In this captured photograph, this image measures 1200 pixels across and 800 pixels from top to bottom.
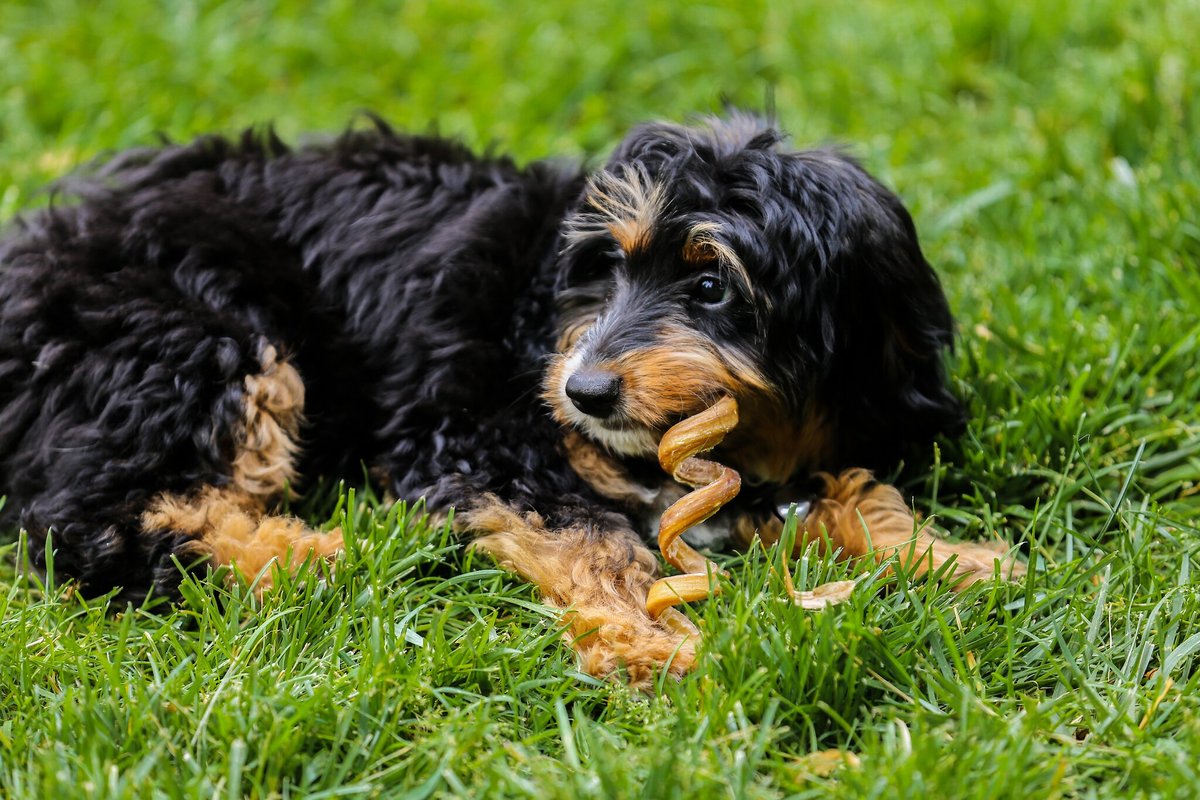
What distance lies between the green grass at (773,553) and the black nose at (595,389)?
0.56 m

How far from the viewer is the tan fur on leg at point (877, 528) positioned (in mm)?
3379

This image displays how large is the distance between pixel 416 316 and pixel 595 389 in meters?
0.87

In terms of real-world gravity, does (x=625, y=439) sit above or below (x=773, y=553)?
above

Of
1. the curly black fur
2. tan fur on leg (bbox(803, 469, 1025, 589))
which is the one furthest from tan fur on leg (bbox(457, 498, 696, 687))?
tan fur on leg (bbox(803, 469, 1025, 589))

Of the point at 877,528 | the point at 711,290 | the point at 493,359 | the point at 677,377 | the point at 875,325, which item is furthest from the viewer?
the point at 493,359

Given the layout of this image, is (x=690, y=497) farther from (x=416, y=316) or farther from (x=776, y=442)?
(x=416, y=316)

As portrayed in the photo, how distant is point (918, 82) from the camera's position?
5.95 m

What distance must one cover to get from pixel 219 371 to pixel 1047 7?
4585mm

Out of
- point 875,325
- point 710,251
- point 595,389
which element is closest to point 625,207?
point 710,251

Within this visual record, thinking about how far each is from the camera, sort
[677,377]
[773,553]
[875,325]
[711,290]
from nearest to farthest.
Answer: [773,553] < [677,377] < [711,290] < [875,325]

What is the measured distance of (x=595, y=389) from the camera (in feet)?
10.4

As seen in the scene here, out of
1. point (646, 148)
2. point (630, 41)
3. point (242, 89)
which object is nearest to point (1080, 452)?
point (646, 148)

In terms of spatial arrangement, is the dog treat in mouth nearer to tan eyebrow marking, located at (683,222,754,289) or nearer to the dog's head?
the dog's head

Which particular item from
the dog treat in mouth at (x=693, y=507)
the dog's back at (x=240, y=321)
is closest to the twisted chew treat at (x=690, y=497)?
the dog treat in mouth at (x=693, y=507)
